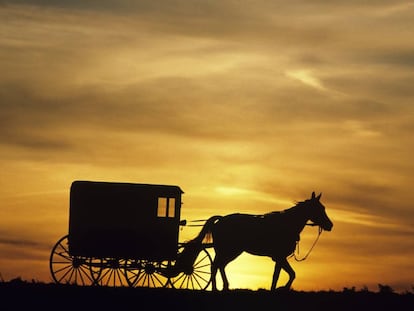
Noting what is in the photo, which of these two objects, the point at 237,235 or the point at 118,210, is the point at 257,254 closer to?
the point at 237,235

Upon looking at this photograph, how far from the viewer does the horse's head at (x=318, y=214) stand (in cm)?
3130

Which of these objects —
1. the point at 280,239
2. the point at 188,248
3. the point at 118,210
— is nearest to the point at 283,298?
the point at 280,239

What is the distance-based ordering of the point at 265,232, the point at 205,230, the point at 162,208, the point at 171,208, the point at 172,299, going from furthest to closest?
the point at 162,208
the point at 171,208
the point at 205,230
the point at 265,232
the point at 172,299

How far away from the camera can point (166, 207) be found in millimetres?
34000

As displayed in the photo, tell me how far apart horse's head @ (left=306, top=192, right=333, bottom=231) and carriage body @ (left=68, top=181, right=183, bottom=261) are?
5196mm

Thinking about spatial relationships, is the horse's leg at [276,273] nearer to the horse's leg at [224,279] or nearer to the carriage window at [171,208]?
the horse's leg at [224,279]

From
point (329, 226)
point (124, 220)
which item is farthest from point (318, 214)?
point (124, 220)

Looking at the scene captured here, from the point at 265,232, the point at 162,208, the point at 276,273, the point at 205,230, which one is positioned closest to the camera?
the point at 276,273

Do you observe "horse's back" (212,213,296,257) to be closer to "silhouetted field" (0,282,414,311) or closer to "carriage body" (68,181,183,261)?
"carriage body" (68,181,183,261)

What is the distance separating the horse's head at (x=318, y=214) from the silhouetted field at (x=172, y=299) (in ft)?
12.6

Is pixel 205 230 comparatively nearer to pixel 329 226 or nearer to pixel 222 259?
pixel 222 259

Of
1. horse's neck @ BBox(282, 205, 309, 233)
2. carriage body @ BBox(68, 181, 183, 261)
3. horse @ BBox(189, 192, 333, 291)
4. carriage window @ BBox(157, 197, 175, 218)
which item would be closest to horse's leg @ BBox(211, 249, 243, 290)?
horse @ BBox(189, 192, 333, 291)

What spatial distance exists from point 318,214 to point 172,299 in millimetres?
7709

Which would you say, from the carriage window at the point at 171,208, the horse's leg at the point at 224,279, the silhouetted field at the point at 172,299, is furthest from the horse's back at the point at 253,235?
the silhouetted field at the point at 172,299
